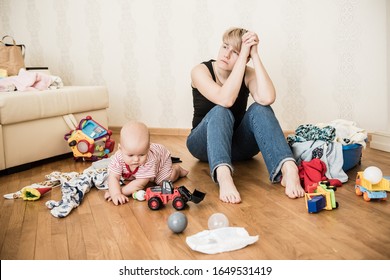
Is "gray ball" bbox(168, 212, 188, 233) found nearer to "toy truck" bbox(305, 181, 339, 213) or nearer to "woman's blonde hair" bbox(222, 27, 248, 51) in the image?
"toy truck" bbox(305, 181, 339, 213)

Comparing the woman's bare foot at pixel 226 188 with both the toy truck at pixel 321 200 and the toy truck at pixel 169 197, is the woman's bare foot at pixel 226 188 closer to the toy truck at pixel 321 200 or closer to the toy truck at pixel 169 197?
the toy truck at pixel 169 197

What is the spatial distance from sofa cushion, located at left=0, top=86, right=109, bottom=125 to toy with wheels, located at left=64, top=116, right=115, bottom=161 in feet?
0.50

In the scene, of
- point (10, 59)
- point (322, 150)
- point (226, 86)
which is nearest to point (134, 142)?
point (226, 86)

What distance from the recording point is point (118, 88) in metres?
3.59

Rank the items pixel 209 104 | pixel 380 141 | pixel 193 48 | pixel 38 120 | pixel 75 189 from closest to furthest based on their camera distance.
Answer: pixel 75 189 < pixel 209 104 < pixel 38 120 < pixel 380 141 < pixel 193 48

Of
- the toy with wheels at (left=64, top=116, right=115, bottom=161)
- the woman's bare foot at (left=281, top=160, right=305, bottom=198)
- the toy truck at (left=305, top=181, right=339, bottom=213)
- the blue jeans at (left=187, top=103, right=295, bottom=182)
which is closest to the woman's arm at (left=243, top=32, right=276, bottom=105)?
the blue jeans at (left=187, top=103, right=295, bottom=182)

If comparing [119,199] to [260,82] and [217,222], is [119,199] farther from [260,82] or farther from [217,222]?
[260,82]

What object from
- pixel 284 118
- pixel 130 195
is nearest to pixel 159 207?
pixel 130 195

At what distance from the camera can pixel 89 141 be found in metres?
2.55

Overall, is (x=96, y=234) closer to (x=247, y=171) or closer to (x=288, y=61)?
(x=247, y=171)

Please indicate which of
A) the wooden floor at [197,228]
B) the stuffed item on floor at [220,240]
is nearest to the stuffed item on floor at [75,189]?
the wooden floor at [197,228]

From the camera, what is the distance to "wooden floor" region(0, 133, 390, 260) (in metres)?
1.21

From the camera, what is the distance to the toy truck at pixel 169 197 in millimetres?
1590

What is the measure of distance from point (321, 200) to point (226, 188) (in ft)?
1.26
